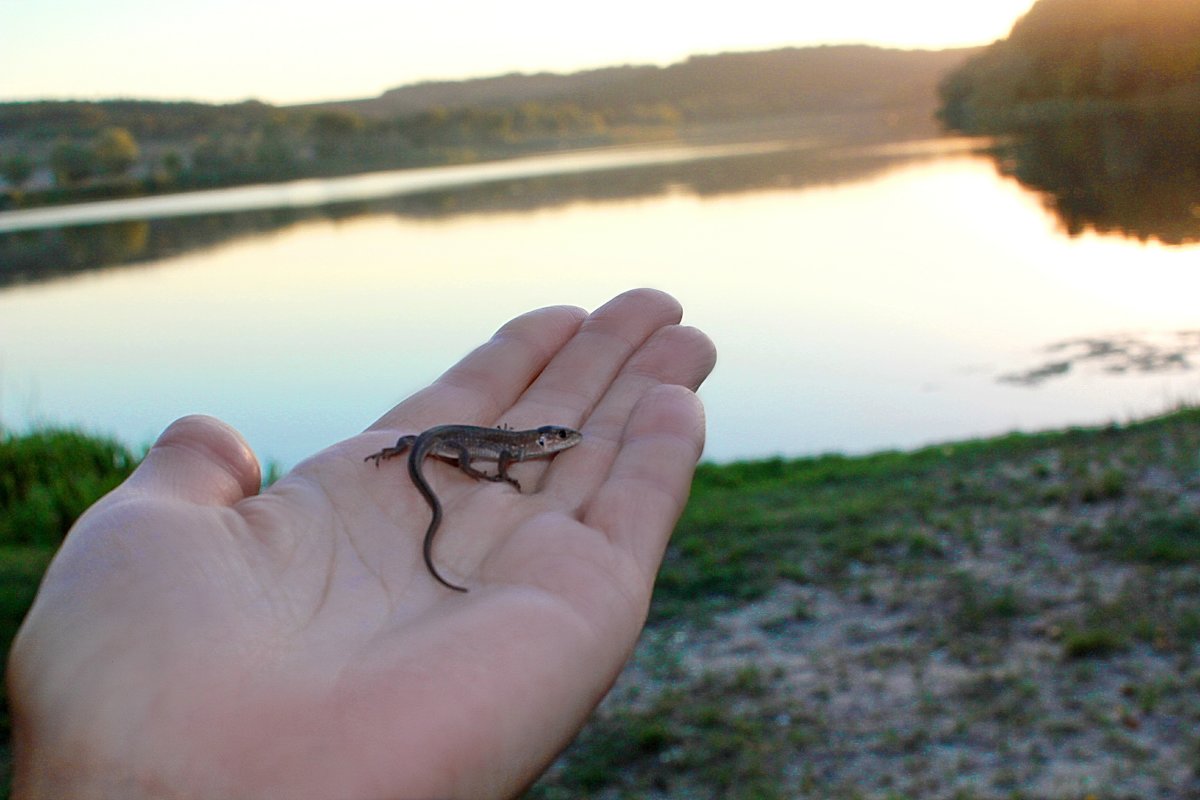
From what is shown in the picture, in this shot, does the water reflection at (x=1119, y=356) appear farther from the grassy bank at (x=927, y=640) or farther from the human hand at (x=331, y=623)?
the human hand at (x=331, y=623)

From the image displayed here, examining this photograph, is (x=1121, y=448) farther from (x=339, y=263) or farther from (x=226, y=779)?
(x=339, y=263)

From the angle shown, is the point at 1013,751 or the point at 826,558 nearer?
the point at 1013,751

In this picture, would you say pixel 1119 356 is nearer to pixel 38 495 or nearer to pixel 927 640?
pixel 927 640

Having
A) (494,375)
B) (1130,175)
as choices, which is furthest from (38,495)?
(1130,175)

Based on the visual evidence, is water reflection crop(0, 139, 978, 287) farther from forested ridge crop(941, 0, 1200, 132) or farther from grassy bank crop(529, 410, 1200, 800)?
grassy bank crop(529, 410, 1200, 800)

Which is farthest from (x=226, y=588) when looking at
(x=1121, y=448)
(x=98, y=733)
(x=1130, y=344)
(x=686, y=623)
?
(x=1130, y=344)

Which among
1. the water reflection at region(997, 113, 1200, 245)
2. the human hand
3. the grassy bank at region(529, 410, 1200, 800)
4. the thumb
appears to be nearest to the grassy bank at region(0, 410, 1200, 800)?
the grassy bank at region(529, 410, 1200, 800)

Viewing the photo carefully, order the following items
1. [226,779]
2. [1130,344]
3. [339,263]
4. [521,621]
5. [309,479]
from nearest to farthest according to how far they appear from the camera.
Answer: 1. [226,779]
2. [521,621]
3. [309,479]
4. [1130,344]
5. [339,263]
